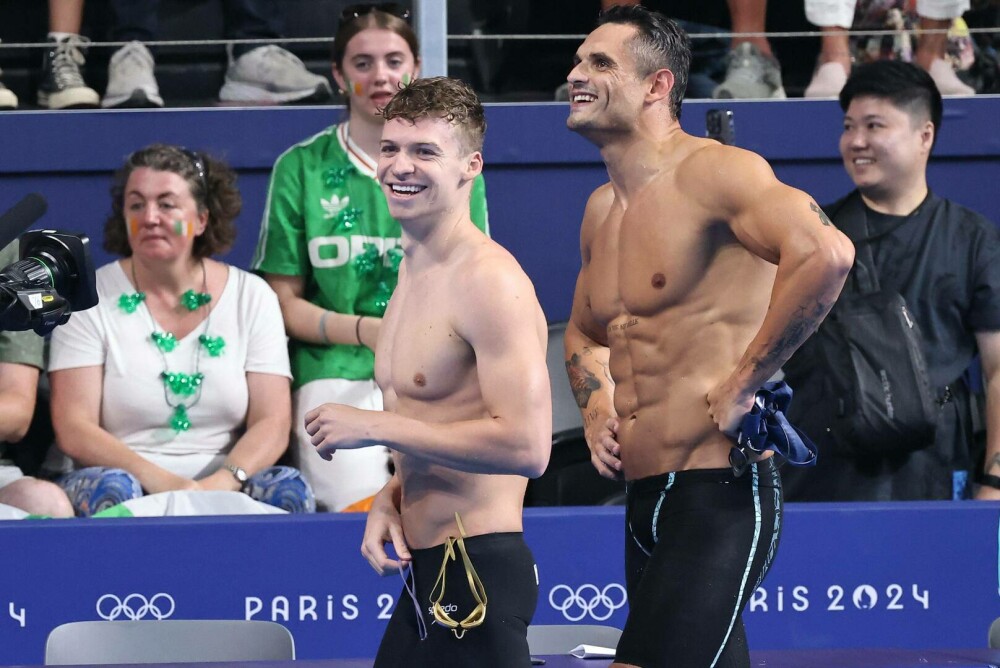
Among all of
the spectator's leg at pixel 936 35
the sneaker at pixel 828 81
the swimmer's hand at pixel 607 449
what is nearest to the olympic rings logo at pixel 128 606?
the swimmer's hand at pixel 607 449

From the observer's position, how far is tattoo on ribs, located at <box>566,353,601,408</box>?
3031mm

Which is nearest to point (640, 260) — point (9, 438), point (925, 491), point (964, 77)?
point (925, 491)

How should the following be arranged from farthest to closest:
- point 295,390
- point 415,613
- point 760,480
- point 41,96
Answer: point 41,96
point 295,390
point 760,480
point 415,613

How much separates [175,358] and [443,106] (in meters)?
1.85

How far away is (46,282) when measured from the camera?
2.04m

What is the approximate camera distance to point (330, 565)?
366 cm

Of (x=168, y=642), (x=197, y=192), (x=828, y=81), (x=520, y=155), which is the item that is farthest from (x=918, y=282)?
(x=168, y=642)

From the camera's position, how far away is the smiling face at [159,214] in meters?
4.11

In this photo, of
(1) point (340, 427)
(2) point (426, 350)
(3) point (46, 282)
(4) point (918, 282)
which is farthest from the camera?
(4) point (918, 282)

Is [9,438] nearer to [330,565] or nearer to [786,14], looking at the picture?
[330,565]

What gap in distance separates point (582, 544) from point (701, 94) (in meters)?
2.00

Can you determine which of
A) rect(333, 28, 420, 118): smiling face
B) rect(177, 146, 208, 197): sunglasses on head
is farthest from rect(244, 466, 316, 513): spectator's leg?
rect(333, 28, 420, 118): smiling face

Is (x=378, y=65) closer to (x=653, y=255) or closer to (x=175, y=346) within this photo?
(x=175, y=346)

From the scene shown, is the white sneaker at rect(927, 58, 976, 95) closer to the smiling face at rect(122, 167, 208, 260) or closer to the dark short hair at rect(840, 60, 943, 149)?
the dark short hair at rect(840, 60, 943, 149)
